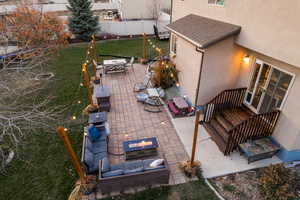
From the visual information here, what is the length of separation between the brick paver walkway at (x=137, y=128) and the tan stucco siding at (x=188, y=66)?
172 cm

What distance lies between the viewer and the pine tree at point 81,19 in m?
18.5

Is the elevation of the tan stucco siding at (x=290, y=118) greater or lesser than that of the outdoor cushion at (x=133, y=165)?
greater

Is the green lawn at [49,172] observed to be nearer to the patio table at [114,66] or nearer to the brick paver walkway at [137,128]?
the brick paver walkway at [137,128]

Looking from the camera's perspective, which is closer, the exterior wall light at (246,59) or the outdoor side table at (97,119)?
the outdoor side table at (97,119)

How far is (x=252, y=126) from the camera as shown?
6.29 meters

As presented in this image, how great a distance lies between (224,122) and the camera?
24.1 feet

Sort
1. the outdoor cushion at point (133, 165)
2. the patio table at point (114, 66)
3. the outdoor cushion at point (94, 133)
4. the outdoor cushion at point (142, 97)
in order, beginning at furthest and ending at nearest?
the patio table at point (114, 66)
the outdoor cushion at point (142, 97)
the outdoor cushion at point (94, 133)
the outdoor cushion at point (133, 165)

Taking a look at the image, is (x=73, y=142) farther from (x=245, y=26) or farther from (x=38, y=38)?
(x=38, y=38)

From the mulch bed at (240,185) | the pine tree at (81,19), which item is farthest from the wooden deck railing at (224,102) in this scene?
the pine tree at (81,19)

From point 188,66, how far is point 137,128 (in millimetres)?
3838

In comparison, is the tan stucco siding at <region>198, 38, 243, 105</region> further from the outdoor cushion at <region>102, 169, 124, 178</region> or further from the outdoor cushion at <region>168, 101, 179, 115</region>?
the outdoor cushion at <region>102, 169, 124, 178</region>

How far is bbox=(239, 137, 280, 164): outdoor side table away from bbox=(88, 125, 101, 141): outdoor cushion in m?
5.08

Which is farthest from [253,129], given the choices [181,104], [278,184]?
[181,104]

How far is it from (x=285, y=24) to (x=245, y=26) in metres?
1.56
